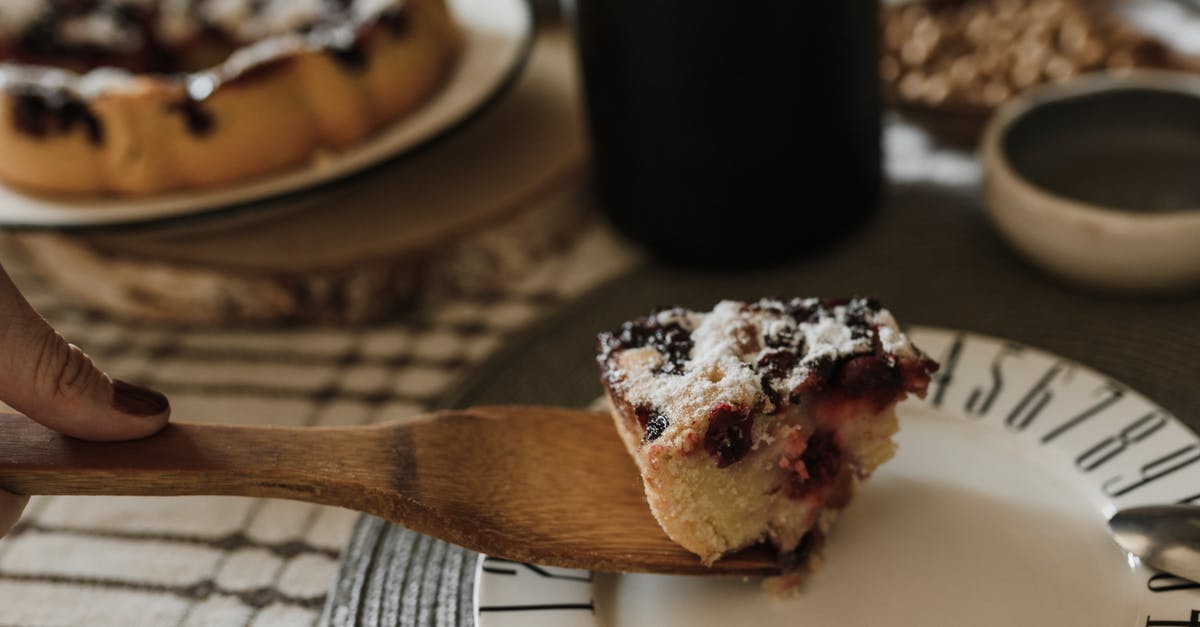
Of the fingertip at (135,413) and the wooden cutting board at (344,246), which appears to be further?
the wooden cutting board at (344,246)

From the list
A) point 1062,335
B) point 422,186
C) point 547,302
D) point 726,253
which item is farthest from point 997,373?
point 422,186

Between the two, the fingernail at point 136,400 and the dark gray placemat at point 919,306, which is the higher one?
the dark gray placemat at point 919,306

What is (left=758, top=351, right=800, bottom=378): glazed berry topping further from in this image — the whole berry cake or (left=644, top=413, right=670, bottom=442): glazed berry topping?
the whole berry cake

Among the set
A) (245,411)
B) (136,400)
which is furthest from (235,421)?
(136,400)

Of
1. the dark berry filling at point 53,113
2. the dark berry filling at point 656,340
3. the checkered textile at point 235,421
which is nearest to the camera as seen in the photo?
the dark berry filling at point 656,340

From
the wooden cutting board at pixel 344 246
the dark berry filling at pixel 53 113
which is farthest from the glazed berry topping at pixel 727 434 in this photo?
the dark berry filling at pixel 53 113

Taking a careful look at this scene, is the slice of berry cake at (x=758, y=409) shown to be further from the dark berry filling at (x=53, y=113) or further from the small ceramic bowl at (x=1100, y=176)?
the dark berry filling at (x=53, y=113)
